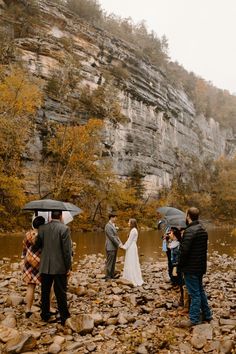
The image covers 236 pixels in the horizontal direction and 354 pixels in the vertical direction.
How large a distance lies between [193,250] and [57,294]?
2.78 metres

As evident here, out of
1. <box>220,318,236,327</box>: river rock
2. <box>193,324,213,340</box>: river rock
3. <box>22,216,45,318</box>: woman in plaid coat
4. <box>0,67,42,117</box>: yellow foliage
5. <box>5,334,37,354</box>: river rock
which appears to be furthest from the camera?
<box>0,67,42,117</box>: yellow foliage

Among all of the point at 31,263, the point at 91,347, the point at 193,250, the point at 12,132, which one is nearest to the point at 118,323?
the point at 91,347

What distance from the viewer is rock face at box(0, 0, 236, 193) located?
1644 inches

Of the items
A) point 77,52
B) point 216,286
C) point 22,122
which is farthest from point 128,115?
point 216,286

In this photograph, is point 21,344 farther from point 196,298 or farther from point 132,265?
point 132,265

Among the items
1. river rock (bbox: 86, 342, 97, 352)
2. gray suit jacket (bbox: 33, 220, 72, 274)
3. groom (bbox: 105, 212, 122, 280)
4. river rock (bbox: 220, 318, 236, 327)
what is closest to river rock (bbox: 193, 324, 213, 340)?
river rock (bbox: 220, 318, 236, 327)

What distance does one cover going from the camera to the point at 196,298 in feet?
21.6

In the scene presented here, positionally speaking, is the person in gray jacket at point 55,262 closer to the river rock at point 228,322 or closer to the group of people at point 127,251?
the river rock at point 228,322

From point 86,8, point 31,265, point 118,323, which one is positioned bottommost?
point 118,323

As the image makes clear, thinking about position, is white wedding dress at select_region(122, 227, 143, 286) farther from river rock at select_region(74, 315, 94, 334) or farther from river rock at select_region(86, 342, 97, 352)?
river rock at select_region(86, 342, 97, 352)

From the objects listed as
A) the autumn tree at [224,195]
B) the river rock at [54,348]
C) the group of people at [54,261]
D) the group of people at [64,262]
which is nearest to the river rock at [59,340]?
the river rock at [54,348]

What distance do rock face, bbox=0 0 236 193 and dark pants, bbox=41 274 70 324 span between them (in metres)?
29.9

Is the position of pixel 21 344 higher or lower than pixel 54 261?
lower

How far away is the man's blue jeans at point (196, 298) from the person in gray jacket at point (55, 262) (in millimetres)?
2398
